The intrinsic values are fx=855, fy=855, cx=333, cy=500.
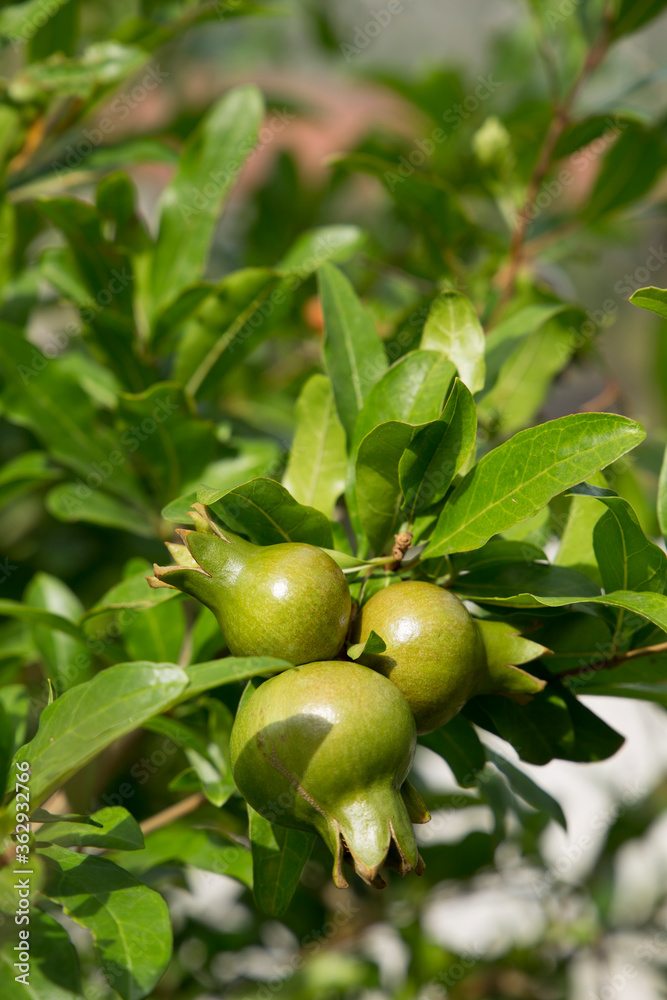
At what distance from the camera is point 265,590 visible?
56 cm

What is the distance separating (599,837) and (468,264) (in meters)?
1.15

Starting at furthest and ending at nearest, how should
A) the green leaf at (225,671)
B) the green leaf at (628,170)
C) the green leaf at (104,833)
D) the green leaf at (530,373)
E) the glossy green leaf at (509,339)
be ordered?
the green leaf at (628,170) < the green leaf at (530,373) < the glossy green leaf at (509,339) < the green leaf at (104,833) < the green leaf at (225,671)

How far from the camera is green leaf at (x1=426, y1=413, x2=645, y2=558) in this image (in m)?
0.55

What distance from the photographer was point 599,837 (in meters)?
1.69

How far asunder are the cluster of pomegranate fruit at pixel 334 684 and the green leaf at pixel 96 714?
→ 0.08 meters

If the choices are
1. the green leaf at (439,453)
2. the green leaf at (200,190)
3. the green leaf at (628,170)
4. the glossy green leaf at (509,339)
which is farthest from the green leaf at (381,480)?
the green leaf at (628,170)

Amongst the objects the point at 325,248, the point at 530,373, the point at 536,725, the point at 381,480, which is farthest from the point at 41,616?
the point at 530,373

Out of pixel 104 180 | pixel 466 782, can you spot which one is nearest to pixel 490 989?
pixel 466 782

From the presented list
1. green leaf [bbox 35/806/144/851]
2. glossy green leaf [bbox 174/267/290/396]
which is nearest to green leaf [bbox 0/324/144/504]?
glossy green leaf [bbox 174/267/290/396]

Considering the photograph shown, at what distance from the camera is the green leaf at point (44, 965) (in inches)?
23.5

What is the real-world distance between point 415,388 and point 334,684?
0.84ft

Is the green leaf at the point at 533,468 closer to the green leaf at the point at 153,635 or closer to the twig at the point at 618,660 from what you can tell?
the twig at the point at 618,660

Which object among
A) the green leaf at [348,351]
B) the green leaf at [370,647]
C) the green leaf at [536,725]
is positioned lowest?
the green leaf at [536,725]

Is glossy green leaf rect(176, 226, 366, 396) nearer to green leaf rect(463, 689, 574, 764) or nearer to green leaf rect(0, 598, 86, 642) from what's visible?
green leaf rect(0, 598, 86, 642)
